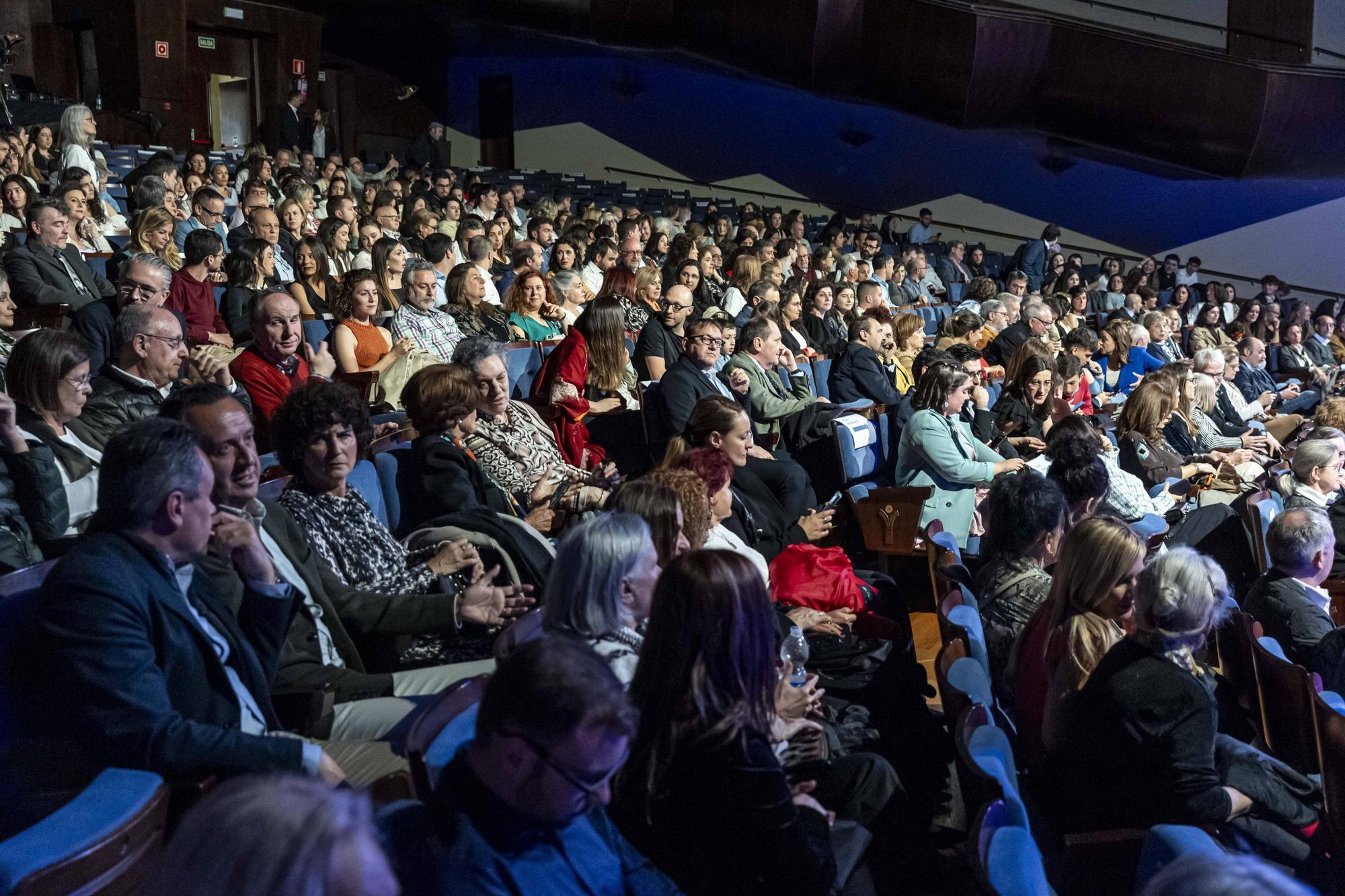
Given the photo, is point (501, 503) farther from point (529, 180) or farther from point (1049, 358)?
point (529, 180)

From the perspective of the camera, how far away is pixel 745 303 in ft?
20.1

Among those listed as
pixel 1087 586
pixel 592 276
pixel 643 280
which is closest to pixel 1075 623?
pixel 1087 586

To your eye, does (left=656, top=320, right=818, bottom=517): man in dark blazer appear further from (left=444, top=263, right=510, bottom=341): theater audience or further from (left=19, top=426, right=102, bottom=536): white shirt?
(left=19, top=426, right=102, bottom=536): white shirt

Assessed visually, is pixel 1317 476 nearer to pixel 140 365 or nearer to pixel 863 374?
pixel 863 374

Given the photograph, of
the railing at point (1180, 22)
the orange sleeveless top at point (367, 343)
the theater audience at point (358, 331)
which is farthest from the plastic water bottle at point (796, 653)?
the railing at point (1180, 22)

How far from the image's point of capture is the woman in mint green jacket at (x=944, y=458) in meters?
3.78

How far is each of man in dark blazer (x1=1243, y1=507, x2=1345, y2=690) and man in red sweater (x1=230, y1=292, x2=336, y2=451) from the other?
252 centimetres

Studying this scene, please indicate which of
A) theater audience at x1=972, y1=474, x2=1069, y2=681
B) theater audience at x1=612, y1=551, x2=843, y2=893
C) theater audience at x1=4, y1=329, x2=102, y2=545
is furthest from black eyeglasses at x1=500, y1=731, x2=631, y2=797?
theater audience at x1=4, y1=329, x2=102, y2=545

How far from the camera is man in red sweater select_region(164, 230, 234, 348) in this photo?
13.5 ft

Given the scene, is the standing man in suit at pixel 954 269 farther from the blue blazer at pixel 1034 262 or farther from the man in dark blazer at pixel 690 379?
the man in dark blazer at pixel 690 379

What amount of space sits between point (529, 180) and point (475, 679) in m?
11.6

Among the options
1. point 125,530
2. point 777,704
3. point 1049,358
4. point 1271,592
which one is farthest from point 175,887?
point 1049,358

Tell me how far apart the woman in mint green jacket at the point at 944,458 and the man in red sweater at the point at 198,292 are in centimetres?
240

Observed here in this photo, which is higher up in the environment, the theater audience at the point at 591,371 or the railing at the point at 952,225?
the theater audience at the point at 591,371
